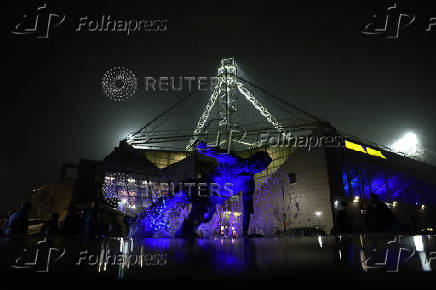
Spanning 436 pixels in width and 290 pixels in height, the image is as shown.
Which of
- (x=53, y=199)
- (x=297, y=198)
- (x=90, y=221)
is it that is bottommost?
(x=90, y=221)

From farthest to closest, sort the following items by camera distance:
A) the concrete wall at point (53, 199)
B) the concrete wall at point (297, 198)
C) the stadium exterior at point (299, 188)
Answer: the concrete wall at point (53, 199)
the stadium exterior at point (299, 188)
the concrete wall at point (297, 198)

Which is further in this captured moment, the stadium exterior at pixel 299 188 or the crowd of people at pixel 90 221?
the stadium exterior at pixel 299 188

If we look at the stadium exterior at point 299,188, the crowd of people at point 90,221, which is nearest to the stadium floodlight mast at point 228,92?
the stadium exterior at point 299,188

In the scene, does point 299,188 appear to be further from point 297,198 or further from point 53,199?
point 53,199

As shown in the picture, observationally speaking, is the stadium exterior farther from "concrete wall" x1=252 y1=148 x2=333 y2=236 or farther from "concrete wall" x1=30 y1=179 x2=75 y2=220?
"concrete wall" x1=30 y1=179 x2=75 y2=220

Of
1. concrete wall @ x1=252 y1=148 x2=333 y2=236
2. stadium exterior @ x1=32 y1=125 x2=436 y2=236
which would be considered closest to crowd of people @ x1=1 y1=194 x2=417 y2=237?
stadium exterior @ x1=32 y1=125 x2=436 y2=236

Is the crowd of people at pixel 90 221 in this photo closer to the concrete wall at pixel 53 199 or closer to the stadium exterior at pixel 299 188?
the stadium exterior at pixel 299 188

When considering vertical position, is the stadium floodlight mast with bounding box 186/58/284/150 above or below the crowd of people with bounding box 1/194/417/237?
above

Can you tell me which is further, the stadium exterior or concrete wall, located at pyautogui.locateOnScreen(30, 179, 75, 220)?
concrete wall, located at pyautogui.locateOnScreen(30, 179, 75, 220)

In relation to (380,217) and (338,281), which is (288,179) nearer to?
(380,217)

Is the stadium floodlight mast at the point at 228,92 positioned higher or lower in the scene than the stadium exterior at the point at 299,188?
higher

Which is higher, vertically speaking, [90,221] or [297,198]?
[297,198]

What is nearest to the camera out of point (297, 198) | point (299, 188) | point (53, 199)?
point (297, 198)

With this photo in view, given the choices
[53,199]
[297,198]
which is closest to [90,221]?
[297,198]
